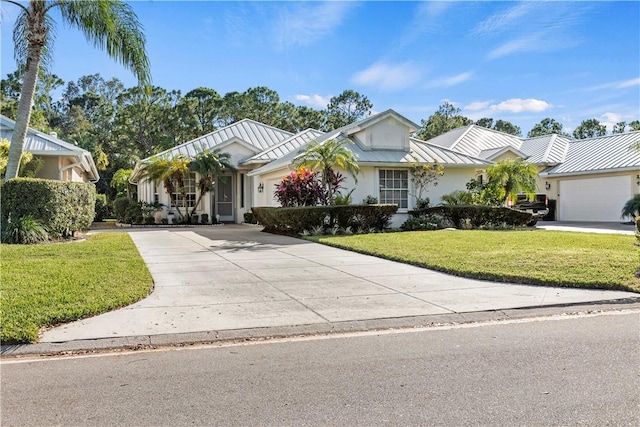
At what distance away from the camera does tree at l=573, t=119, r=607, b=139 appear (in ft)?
204

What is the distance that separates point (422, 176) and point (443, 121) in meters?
37.1

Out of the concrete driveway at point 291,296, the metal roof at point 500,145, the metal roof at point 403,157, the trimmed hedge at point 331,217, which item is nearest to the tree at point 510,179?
the metal roof at point 403,157

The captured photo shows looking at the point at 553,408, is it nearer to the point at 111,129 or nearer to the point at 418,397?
the point at 418,397

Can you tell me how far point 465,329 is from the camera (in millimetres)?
6059

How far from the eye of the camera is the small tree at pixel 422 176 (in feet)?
67.5

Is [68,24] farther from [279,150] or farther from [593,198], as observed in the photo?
[593,198]

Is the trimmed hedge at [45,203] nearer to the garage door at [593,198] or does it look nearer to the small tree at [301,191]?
the small tree at [301,191]

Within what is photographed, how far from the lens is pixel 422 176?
20.8 metres

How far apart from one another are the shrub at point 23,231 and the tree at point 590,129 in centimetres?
6395

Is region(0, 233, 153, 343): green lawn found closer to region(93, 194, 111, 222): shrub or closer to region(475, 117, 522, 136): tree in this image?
region(93, 194, 111, 222): shrub

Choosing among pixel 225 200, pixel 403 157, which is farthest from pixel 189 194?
pixel 403 157

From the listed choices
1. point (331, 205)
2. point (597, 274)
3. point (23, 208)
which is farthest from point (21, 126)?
point (597, 274)

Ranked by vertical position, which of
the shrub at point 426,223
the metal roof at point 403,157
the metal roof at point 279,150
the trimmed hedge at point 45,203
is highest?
the metal roof at point 279,150

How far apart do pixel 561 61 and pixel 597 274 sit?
9797 mm
